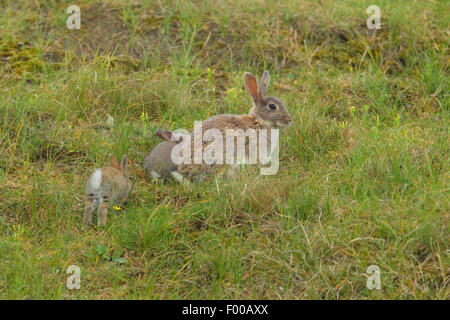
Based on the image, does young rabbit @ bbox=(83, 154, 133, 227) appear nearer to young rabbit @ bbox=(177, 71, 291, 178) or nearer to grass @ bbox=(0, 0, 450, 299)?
grass @ bbox=(0, 0, 450, 299)

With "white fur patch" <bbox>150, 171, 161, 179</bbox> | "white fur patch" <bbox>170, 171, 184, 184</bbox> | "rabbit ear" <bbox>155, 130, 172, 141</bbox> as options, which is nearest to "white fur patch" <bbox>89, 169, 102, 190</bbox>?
"white fur patch" <bbox>150, 171, 161, 179</bbox>

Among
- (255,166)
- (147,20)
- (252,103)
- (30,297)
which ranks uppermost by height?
(147,20)

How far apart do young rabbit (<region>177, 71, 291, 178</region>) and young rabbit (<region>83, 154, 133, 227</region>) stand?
0.60m

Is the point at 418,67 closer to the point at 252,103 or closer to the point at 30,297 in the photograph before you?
the point at 252,103

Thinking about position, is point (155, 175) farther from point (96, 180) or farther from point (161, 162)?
point (96, 180)

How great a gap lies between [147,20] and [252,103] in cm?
200

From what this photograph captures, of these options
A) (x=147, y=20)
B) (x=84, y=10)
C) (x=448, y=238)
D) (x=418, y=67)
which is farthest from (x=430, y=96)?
(x=84, y=10)

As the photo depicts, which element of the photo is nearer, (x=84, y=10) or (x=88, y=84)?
(x=88, y=84)

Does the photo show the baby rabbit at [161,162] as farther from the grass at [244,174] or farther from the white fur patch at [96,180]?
the white fur patch at [96,180]

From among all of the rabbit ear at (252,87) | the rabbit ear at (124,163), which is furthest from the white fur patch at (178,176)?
the rabbit ear at (252,87)

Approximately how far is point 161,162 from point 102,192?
2.20ft

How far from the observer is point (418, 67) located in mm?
7043

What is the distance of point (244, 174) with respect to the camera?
5113 mm

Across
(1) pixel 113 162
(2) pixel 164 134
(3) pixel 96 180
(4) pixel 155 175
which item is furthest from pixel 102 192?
(2) pixel 164 134
